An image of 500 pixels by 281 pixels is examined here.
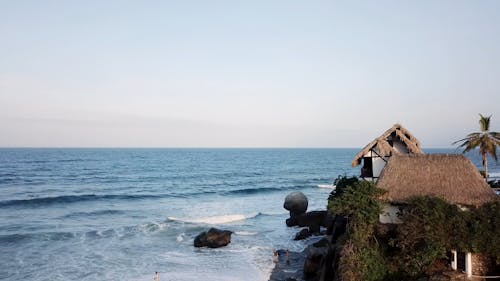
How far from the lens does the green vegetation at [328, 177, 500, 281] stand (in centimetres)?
1639

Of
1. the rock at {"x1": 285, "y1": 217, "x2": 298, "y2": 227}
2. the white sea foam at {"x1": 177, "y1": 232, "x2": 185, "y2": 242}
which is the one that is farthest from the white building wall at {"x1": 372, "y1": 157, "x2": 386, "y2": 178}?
the white sea foam at {"x1": 177, "y1": 232, "x2": 185, "y2": 242}

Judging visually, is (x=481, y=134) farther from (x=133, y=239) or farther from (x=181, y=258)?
(x=133, y=239)

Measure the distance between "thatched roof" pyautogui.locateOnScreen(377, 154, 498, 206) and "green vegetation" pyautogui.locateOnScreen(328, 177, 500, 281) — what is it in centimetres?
101

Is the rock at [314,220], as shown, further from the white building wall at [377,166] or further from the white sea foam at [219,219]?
the white building wall at [377,166]

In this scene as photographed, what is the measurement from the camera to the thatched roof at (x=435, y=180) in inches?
732

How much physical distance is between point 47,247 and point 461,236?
28443mm

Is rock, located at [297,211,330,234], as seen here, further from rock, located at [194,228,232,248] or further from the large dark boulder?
rock, located at [194,228,232,248]

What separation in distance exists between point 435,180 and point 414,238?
3982 millimetres

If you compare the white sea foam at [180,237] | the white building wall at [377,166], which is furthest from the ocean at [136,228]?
the white building wall at [377,166]

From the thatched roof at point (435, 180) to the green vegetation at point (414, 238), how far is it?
101cm

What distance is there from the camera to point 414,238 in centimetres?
1706

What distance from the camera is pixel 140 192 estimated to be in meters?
59.5

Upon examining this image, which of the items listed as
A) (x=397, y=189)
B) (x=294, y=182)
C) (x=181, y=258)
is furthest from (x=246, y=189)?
(x=397, y=189)

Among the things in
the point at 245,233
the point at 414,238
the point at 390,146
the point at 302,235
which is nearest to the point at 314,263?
the point at 414,238
